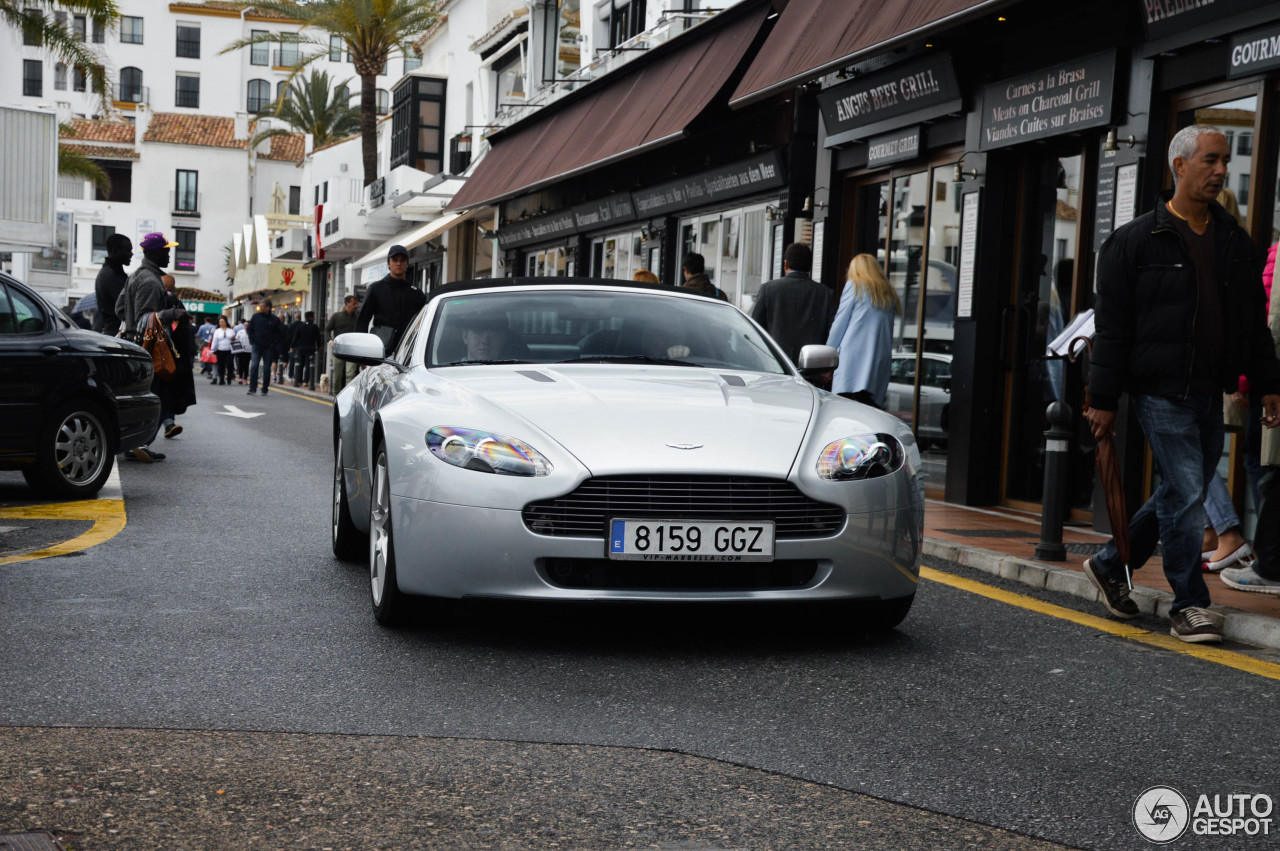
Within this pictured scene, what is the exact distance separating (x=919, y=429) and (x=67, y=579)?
27.0ft

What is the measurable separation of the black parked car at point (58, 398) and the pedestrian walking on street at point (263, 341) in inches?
825

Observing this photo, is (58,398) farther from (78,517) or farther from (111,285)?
(111,285)

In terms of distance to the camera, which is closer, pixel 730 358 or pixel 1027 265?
pixel 730 358

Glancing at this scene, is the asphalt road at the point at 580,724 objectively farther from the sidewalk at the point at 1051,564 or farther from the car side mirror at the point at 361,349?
the car side mirror at the point at 361,349

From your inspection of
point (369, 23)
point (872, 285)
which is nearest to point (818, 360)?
point (872, 285)

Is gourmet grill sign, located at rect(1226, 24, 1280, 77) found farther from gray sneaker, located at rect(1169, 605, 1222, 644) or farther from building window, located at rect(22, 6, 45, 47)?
building window, located at rect(22, 6, 45, 47)

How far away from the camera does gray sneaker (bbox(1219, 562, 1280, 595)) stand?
23.2 feet

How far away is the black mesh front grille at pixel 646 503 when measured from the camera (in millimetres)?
5172

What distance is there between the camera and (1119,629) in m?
6.33

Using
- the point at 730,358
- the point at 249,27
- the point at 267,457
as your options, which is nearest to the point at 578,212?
the point at 267,457

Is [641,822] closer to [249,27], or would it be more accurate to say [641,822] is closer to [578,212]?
[578,212]

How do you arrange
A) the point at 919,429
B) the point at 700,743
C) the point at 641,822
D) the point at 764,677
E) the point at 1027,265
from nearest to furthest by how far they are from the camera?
→ the point at 641,822
the point at 700,743
the point at 764,677
the point at 1027,265
the point at 919,429

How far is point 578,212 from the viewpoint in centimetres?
2575

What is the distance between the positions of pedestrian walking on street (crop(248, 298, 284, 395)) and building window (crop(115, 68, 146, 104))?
66.6m
